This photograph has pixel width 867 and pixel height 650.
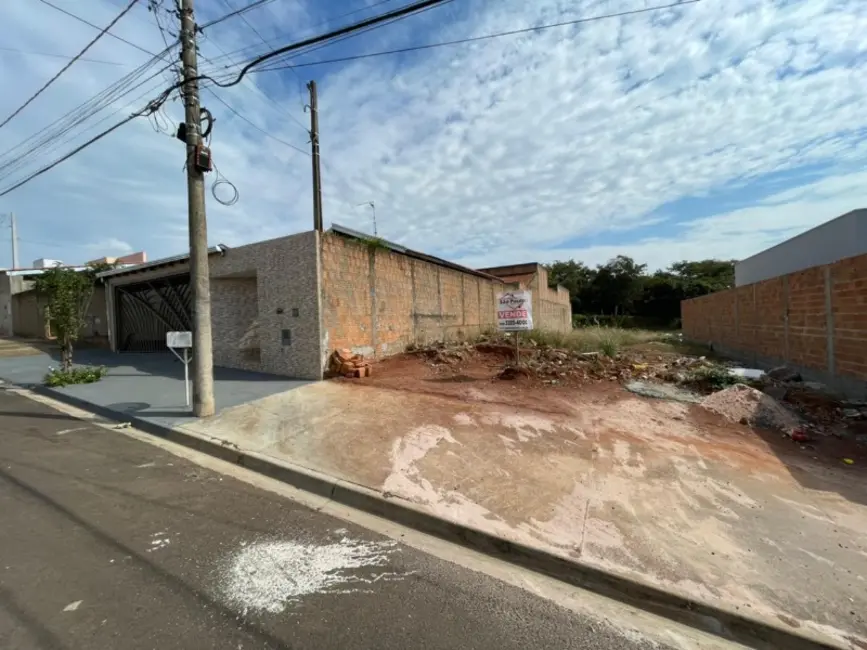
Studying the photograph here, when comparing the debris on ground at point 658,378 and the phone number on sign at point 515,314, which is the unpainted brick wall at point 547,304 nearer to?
the debris on ground at point 658,378

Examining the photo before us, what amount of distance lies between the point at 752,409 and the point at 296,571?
7247 millimetres

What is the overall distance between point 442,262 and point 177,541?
13.7 metres

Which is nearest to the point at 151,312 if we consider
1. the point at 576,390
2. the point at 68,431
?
the point at 68,431

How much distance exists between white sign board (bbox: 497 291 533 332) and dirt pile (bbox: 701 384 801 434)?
12.6 feet

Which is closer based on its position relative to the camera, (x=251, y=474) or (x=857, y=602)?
(x=857, y=602)

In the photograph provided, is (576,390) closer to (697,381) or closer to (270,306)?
(697,381)

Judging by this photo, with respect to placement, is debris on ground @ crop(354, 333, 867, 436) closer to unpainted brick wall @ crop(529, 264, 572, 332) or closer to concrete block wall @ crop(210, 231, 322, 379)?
concrete block wall @ crop(210, 231, 322, 379)


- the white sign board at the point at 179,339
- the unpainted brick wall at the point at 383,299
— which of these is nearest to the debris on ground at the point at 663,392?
the unpainted brick wall at the point at 383,299

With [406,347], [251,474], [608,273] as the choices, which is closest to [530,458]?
[251,474]

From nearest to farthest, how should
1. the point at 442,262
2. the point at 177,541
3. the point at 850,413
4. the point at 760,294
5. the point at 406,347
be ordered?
the point at 177,541
the point at 850,413
the point at 760,294
the point at 406,347
the point at 442,262

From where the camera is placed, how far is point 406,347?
1285cm

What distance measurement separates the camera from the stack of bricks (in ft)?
31.7

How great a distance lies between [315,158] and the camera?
11555 mm

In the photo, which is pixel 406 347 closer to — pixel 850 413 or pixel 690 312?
pixel 850 413
